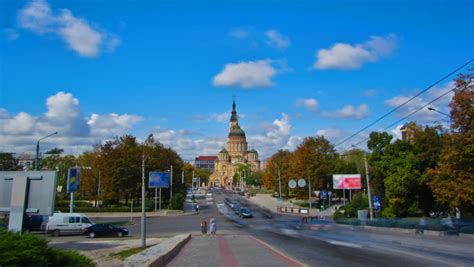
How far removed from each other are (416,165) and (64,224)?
38.7 metres

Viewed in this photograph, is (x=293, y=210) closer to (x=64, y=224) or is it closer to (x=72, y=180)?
(x=72, y=180)

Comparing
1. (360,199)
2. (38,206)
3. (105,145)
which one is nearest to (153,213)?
(105,145)

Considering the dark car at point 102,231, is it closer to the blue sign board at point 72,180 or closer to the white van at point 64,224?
the white van at point 64,224

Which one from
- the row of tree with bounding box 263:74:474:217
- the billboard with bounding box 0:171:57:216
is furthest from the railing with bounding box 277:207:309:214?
the billboard with bounding box 0:171:57:216

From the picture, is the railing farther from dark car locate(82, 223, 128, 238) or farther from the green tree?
the green tree

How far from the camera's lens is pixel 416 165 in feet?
184

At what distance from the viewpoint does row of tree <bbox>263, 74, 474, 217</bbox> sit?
3419 centimetres

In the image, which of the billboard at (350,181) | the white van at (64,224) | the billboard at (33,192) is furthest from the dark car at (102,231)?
the billboard at (350,181)

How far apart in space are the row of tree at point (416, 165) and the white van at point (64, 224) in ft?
99.5

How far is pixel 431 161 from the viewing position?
54562mm

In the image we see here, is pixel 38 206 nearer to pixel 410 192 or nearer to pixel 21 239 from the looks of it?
pixel 21 239

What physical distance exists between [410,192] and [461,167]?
22.2 m

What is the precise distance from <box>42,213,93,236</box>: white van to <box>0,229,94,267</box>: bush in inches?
1389

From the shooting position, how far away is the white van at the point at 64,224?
42188 mm
